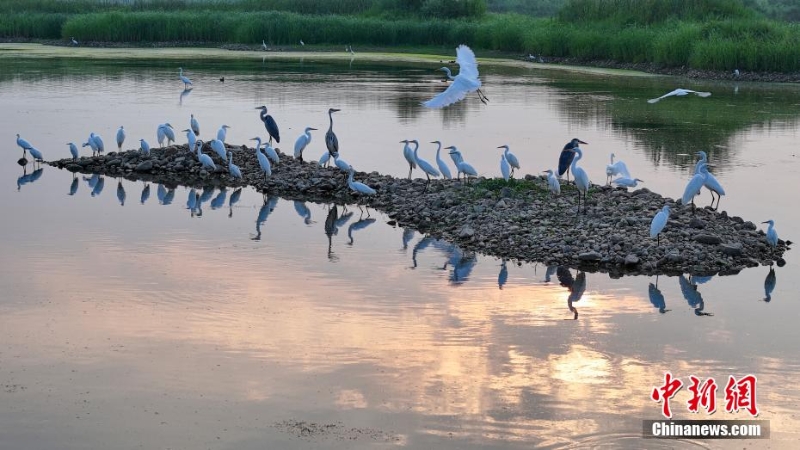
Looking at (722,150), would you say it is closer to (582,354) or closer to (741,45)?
(582,354)

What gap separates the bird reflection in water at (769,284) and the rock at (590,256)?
152 centimetres

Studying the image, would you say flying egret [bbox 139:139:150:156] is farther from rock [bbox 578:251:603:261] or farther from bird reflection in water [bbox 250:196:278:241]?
rock [bbox 578:251:603:261]

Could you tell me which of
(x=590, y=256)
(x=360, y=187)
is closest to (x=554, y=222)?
(x=590, y=256)

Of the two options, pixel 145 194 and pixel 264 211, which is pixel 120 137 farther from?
pixel 264 211

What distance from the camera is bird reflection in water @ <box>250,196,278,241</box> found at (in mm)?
11994

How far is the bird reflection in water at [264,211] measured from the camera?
472 inches

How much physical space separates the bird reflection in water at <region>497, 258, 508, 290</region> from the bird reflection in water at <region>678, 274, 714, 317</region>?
1.59 metres

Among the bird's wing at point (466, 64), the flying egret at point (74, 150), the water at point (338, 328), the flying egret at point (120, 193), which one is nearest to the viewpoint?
the water at point (338, 328)

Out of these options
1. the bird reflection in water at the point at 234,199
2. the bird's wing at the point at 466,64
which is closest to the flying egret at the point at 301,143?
the bird reflection in water at the point at 234,199

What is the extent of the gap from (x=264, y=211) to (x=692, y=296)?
5648 mm

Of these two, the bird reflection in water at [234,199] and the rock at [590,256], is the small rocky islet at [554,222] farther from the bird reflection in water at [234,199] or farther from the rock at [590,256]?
→ the bird reflection in water at [234,199]

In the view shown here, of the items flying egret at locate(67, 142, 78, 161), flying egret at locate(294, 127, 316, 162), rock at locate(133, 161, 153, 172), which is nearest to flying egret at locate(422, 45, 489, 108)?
flying egret at locate(294, 127, 316, 162)

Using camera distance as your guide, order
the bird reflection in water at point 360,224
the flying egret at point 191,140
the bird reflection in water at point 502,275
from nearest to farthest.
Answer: the bird reflection in water at point 502,275 < the bird reflection in water at point 360,224 < the flying egret at point 191,140

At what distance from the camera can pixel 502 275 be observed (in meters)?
10.2
